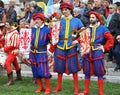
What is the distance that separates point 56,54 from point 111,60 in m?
2.92

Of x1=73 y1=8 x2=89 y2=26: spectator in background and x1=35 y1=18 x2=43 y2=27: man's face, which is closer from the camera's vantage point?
x1=35 y1=18 x2=43 y2=27: man's face

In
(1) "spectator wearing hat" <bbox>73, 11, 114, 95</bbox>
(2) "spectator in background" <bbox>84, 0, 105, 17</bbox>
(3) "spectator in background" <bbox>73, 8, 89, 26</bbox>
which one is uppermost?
(2) "spectator in background" <bbox>84, 0, 105, 17</bbox>

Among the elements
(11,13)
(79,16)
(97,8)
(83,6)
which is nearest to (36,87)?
(79,16)

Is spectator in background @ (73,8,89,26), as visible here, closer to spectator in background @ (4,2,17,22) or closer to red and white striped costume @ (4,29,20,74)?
spectator in background @ (4,2,17,22)

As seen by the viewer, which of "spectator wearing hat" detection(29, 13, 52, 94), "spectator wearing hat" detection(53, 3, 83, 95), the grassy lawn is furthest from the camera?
the grassy lawn

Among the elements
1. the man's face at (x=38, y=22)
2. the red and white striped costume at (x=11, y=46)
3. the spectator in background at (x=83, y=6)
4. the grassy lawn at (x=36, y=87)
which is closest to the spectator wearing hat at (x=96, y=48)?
the grassy lawn at (x=36, y=87)

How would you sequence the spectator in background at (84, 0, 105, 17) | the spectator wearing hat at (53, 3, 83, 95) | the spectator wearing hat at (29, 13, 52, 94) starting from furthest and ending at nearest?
1. the spectator in background at (84, 0, 105, 17)
2. the spectator wearing hat at (29, 13, 52, 94)
3. the spectator wearing hat at (53, 3, 83, 95)

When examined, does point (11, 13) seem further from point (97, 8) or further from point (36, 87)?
point (36, 87)

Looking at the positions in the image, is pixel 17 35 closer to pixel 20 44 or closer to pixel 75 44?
pixel 20 44

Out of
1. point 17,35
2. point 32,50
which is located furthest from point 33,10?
point 32,50

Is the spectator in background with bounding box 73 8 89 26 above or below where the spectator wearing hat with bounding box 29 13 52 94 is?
above

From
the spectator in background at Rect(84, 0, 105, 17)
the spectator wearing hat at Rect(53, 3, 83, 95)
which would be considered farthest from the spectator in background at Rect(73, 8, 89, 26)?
the spectator wearing hat at Rect(53, 3, 83, 95)

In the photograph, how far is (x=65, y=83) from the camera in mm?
11320

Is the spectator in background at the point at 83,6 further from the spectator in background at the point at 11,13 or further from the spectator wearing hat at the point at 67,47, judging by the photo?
the spectator wearing hat at the point at 67,47
